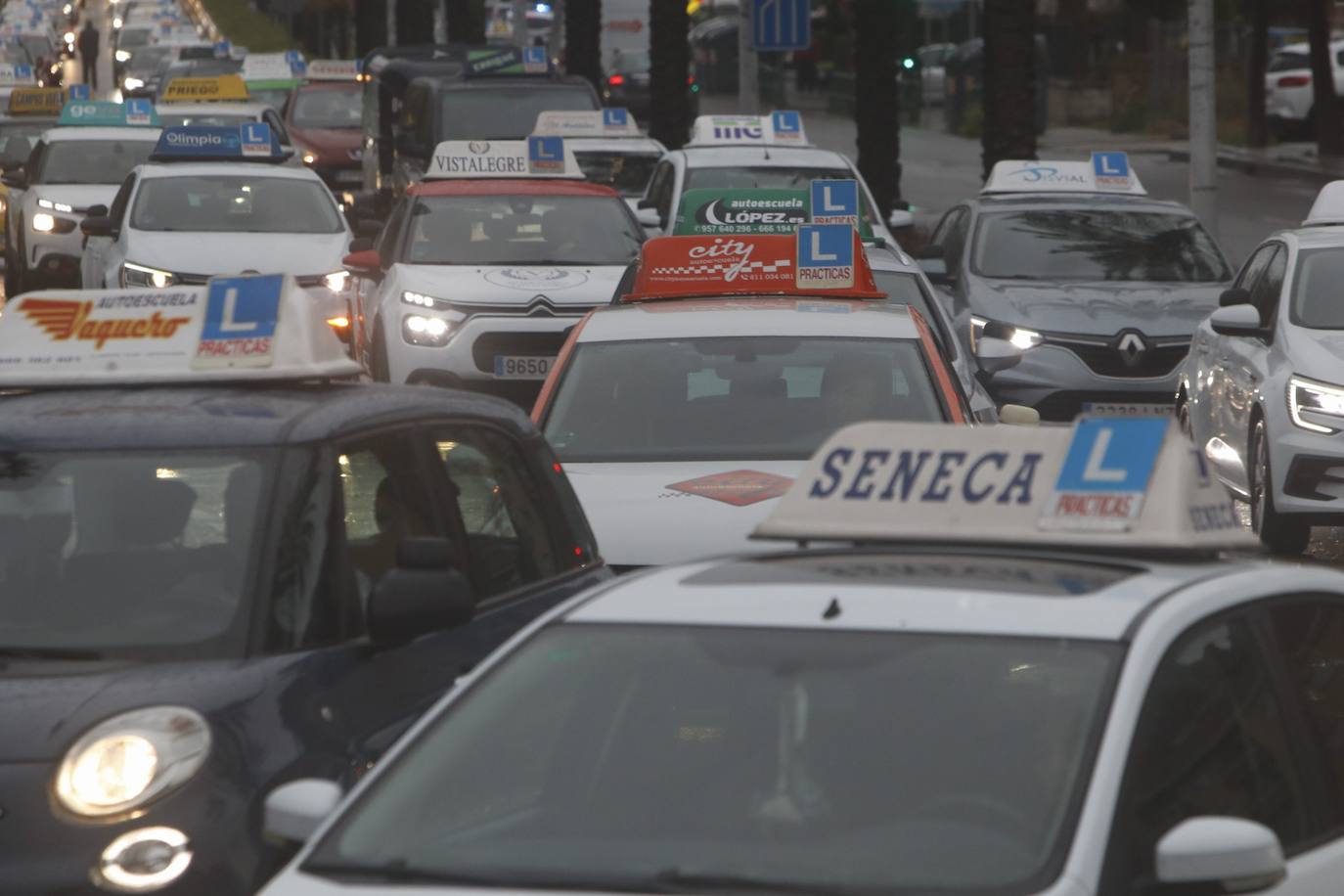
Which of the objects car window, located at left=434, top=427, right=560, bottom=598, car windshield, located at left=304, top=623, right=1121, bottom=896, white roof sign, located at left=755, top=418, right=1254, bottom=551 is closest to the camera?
car windshield, located at left=304, top=623, right=1121, bottom=896

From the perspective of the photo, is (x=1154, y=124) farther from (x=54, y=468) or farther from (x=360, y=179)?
(x=54, y=468)

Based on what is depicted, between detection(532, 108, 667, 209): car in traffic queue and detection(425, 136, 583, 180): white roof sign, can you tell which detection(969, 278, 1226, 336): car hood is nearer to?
detection(425, 136, 583, 180): white roof sign

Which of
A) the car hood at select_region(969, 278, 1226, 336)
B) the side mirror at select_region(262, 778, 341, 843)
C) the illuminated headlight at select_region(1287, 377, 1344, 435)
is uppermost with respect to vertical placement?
the side mirror at select_region(262, 778, 341, 843)

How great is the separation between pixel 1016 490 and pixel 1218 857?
3.34 ft

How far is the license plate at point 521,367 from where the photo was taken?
16156 mm

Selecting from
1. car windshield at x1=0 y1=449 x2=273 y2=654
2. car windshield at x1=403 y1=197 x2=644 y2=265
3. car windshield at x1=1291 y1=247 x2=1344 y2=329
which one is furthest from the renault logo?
car windshield at x1=0 y1=449 x2=273 y2=654

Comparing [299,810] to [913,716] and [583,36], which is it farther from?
[583,36]

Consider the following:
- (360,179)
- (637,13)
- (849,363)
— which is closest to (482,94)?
(360,179)

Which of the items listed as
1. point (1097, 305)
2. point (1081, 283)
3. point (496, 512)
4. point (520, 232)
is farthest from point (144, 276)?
point (496, 512)

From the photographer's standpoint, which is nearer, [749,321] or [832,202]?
[749,321]

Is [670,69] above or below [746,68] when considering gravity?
below

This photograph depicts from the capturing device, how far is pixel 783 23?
103 ft

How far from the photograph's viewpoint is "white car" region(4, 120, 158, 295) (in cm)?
2423

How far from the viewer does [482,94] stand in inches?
1069
